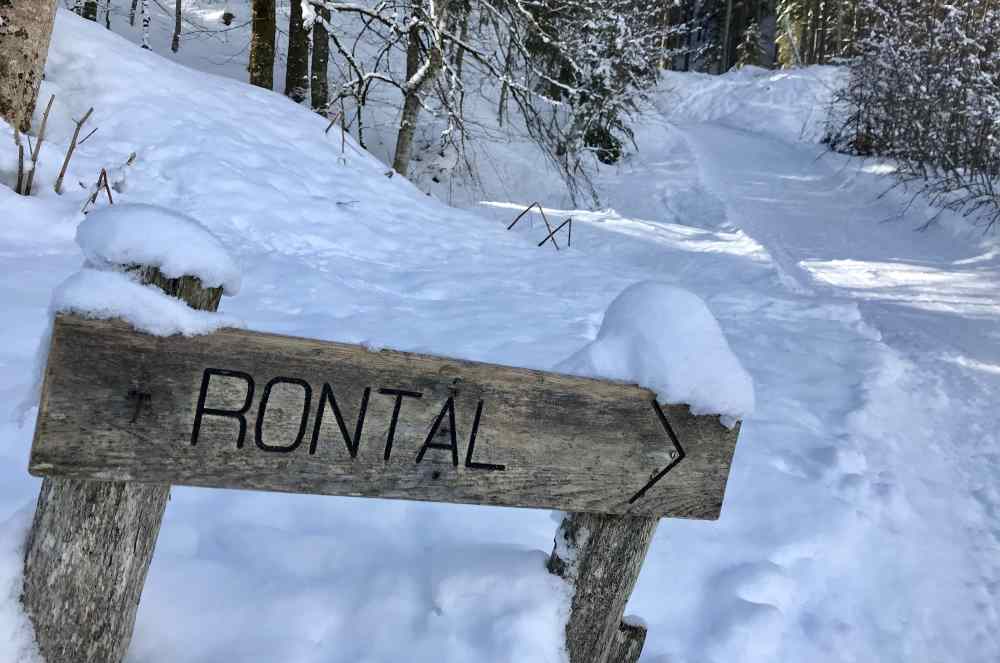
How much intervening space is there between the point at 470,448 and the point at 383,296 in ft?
11.4

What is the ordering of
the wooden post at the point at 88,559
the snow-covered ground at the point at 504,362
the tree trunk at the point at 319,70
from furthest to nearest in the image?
the tree trunk at the point at 319,70 → the snow-covered ground at the point at 504,362 → the wooden post at the point at 88,559

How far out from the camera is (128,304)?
4.25 feet

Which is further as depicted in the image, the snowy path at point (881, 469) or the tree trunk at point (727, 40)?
the tree trunk at point (727, 40)

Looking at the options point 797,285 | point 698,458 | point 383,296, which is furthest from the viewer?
point 797,285

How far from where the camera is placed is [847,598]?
9.57ft

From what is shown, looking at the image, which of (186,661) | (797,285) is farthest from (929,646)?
(797,285)

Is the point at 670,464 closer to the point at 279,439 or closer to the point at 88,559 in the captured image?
the point at 279,439

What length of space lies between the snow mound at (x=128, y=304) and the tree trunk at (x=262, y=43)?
822 centimetres

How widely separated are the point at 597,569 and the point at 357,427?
0.77 metres

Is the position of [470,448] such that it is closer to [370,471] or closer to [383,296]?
[370,471]

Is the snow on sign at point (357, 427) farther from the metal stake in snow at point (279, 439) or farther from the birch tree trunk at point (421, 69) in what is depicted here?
the birch tree trunk at point (421, 69)

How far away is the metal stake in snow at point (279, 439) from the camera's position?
1.34 metres

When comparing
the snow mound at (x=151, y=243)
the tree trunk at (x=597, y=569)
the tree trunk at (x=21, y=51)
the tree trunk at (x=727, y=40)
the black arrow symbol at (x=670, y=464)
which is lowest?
the tree trunk at (x=597, y=569)

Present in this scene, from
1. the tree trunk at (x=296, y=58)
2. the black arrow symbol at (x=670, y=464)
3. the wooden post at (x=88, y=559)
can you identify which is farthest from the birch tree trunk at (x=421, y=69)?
the wooden post at (x=88, y=559)
